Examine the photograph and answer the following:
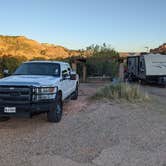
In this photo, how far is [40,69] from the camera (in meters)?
12.2

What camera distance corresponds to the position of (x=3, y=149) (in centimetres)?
723

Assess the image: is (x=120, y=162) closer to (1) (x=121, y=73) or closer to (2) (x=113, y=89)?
(2) (x=113, y=89)

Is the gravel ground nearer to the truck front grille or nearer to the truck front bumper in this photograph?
the truck front bumper

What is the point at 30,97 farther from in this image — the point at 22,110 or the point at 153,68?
the point at 153,68

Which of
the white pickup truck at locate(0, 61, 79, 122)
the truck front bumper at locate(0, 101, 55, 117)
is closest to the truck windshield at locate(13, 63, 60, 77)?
the white pickup truck at locate(0, 61, 79, 122)

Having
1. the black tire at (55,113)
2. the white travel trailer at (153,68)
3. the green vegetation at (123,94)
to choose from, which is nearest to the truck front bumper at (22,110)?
the black tire at (55,113)

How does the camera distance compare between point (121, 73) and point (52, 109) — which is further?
point (121, 73)

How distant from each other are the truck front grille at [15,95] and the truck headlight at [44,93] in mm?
180

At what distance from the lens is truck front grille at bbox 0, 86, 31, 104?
31.0 feet

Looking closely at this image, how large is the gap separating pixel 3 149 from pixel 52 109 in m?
2.93

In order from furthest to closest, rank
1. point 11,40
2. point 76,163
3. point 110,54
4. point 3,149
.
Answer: point 11,40
point 110,54
point 3,149
point 76,163

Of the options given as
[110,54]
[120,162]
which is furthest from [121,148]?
[110,54]

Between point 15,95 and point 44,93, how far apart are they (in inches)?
31.6

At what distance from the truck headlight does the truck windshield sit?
188 cm
